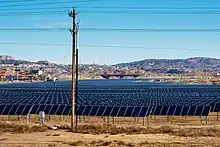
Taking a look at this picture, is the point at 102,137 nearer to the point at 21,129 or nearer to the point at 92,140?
the point at 92,140

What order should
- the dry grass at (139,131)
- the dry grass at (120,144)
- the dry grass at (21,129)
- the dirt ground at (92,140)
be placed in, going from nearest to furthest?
the dry grass at (120,144) < the dirt ground at (92,140) < the dry grass at (139,131) < the dry grass at (21,129)

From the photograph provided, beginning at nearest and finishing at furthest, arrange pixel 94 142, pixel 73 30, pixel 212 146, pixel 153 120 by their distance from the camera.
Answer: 1. pixel 212 146
2. pixel 94 142
3. pixel 73 30
4. pixel 153 120

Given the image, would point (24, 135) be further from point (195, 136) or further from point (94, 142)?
point (195, 136)

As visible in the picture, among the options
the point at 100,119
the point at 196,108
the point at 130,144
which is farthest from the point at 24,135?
the point at 196,108

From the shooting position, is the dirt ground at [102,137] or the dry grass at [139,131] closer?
the dirt ground at [102,137]

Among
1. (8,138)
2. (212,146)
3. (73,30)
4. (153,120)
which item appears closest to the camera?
(212,146)

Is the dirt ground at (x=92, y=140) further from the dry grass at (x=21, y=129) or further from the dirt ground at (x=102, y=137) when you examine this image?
the dry grass at (x=21, y=129)

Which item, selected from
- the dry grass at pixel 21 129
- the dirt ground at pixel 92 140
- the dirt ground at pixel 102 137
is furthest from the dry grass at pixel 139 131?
the dry grass at pixel 21 129

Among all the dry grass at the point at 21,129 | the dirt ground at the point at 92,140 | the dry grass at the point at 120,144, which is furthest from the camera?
the dry grass at the point at 21,129

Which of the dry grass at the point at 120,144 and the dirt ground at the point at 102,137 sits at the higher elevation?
the dry grass at the point at 120,144

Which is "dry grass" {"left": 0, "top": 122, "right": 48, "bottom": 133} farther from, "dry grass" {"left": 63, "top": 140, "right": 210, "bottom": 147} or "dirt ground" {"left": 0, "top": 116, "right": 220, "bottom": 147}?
"dry grass" {"left": 63, "top": 140, "right": 210, "bottom": 147}

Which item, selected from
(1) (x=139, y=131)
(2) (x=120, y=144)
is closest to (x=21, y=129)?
(1) (x=139, y=131)
